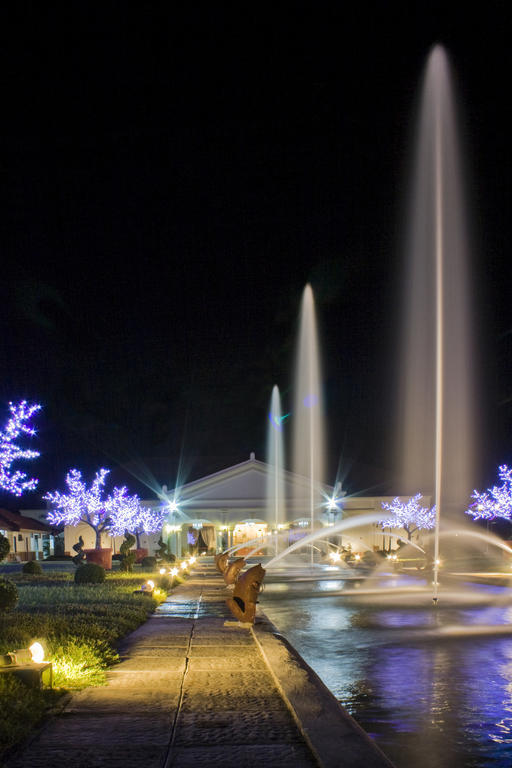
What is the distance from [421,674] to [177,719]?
17.1 ft

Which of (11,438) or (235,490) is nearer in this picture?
(11,438)

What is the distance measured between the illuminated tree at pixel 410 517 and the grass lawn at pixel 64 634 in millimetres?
36230

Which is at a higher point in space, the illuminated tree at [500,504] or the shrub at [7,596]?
the shrub at [7,596]

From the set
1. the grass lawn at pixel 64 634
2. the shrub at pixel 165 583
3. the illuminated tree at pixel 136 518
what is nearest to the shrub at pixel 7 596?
the grass lawn at pixel 64 634

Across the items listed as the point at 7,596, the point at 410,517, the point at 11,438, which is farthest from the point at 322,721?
the point at 410,517

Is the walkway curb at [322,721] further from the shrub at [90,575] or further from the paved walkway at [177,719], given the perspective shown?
the shrub at [90,575]

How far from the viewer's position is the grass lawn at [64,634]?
7.68 meters

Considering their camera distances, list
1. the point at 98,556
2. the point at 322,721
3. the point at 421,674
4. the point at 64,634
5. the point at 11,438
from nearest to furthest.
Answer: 1. the point at 322,721
2. the point at 421,674
3. the point at 64,634
4. the point at 11,438
5. the point at 98,556

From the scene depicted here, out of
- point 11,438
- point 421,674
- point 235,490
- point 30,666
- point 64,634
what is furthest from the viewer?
point 235,490

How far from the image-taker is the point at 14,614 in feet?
50.3

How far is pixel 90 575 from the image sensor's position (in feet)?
87.4

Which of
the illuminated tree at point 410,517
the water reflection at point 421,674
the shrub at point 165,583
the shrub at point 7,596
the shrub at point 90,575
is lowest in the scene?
the illuminated tree at point 410,517

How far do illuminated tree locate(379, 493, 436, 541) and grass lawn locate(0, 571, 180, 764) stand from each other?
1426 inches

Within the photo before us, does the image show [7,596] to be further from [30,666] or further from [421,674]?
[421,674]
